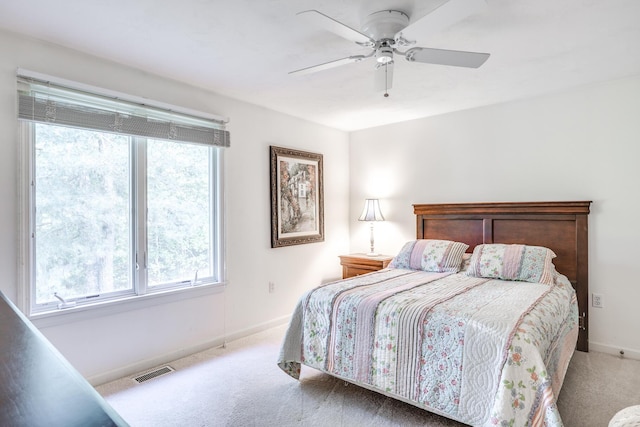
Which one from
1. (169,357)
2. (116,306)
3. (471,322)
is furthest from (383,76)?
(169,357)

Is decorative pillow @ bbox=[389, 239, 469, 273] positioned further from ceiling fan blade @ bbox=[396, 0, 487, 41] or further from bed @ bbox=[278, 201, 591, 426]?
ceiling fan blade @ bbox=[396, 0, 487, 41]

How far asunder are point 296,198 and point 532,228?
93.9 inches

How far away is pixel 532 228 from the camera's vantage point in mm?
3438

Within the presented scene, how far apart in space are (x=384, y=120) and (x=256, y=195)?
181cm

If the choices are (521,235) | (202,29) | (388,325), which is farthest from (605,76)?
(202,29)

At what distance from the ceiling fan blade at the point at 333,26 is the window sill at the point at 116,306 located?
2296 mm

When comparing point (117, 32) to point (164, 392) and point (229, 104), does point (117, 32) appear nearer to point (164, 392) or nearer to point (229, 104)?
point (229, 104)

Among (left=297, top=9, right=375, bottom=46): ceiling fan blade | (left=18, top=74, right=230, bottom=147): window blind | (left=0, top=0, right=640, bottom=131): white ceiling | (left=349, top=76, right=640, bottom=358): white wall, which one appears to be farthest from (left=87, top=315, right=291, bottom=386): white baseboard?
(left=297, top=9, right=375, bottom=46): ceiling fan blade

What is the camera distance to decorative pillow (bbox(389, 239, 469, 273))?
133 inches

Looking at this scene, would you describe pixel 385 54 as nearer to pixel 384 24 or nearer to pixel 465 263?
pixel 384 24

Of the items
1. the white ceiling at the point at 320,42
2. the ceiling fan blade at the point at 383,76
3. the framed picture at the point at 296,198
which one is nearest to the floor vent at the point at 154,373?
the framed picture at the point at 296,198

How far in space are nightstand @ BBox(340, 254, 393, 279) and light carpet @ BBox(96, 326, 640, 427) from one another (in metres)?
1.59

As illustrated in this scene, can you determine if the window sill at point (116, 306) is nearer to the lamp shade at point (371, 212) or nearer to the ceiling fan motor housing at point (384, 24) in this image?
the lamp shade at point (371, 212)

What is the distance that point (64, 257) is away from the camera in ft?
8.09
